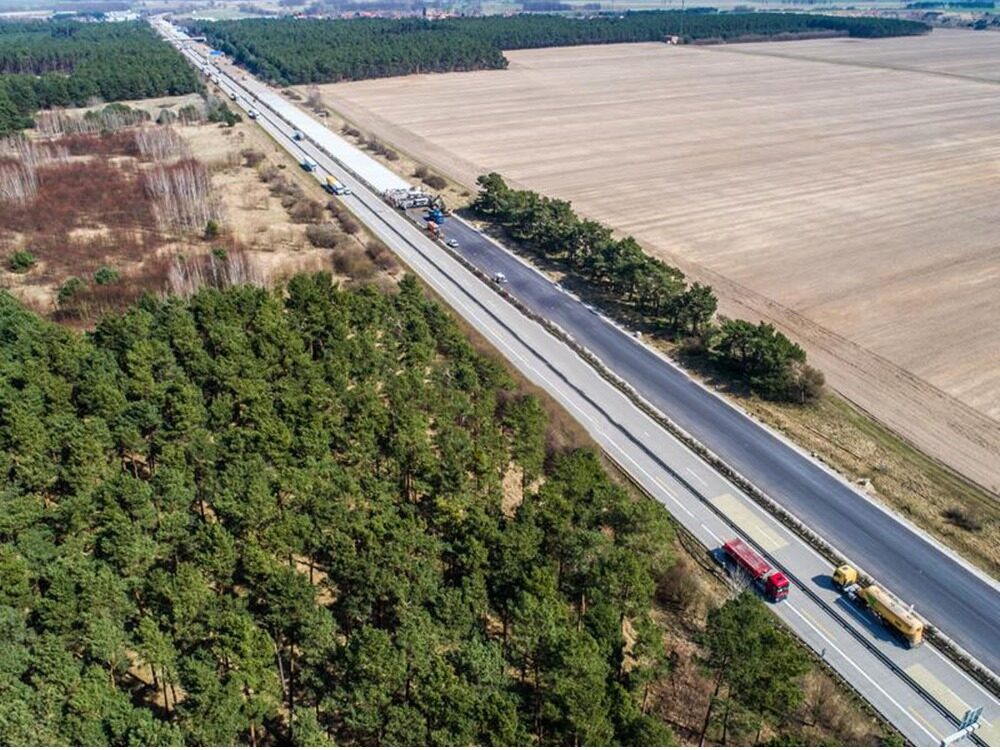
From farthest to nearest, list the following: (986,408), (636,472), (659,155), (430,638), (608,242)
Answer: (659,155), (608,242), (986,408), (636,472), (430,638)

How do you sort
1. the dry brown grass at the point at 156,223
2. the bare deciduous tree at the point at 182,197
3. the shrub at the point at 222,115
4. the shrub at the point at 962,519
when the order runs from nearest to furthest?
the shrub at the point at 962,519 < the dry brown grass at the point at 156,223 < the bare deciduous tree at the point at 182,197 < the shrub at the point at 222,115

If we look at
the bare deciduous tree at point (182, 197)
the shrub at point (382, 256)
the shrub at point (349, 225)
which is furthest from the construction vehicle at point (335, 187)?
the shrub at point (382, 256)

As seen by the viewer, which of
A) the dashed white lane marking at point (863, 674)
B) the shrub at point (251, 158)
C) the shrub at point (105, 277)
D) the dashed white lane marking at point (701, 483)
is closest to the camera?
the dashed white lane marking at point (863, 674)

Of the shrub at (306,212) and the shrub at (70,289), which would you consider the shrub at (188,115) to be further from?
the shrub at (70,289)

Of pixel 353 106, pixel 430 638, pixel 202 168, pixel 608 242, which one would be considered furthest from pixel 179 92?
pixel 430 638

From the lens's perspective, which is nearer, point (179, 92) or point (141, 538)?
point (141, 538)

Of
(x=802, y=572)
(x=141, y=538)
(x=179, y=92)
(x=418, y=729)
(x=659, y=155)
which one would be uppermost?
(x=179, y=92)

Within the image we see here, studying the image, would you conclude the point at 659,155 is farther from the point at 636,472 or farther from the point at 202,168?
the point at 636,472
